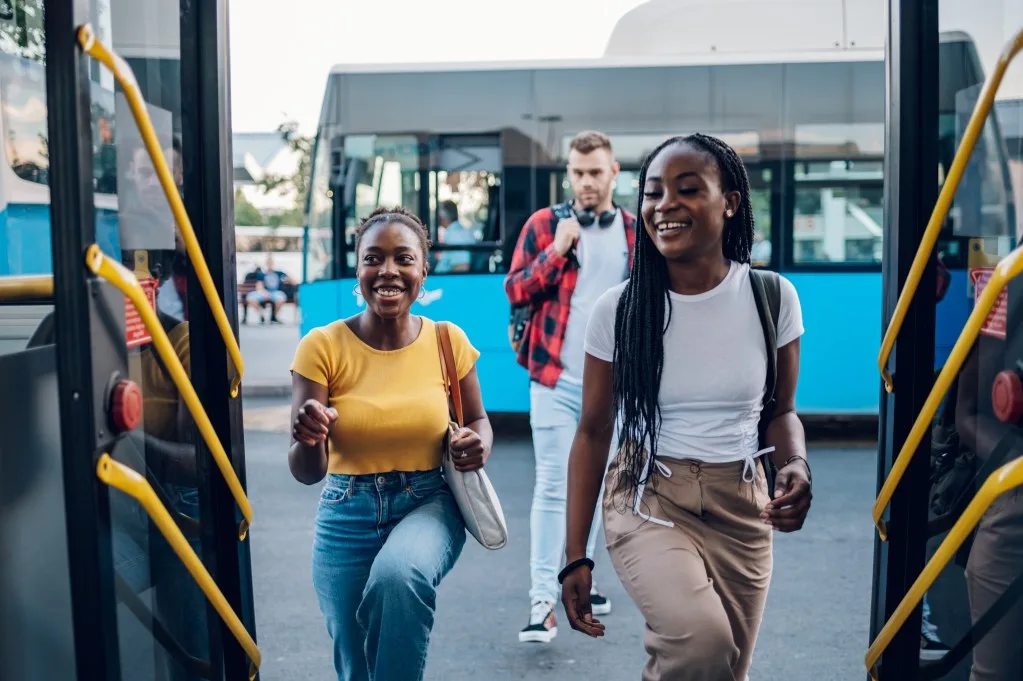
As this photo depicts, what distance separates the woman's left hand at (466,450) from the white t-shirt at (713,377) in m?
0.53

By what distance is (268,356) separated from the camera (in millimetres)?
18766

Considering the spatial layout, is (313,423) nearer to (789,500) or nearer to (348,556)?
(348,556)

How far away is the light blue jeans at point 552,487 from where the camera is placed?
4.36m

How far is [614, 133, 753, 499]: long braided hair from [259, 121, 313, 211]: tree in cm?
2252

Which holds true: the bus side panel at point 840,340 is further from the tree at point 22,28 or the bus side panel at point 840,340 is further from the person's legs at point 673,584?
the tree at point 22,28

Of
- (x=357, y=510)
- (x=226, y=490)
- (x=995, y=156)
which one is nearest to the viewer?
(x=995, y=156)

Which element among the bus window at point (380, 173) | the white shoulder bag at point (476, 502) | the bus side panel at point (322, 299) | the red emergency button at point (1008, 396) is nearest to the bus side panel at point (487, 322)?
the bus side panel at point (322, 299)

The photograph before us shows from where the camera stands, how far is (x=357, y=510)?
A: 283 centimetres

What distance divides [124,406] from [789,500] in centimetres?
145

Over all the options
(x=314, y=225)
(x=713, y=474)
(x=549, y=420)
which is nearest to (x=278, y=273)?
(x=314, y=225)

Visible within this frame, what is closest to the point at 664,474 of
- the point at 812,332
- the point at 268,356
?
the point at 812,332

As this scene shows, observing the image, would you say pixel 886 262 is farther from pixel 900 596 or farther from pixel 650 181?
pixel 900 596

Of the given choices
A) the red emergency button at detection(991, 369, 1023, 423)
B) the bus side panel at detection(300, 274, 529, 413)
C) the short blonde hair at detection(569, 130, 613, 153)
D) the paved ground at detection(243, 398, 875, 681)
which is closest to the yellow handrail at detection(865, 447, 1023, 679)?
the red emergency button at detection(991, 369, 1023, 423)

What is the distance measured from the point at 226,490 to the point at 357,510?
36 centimetres
